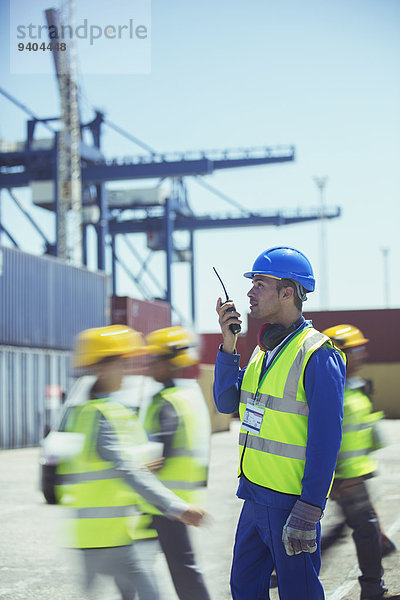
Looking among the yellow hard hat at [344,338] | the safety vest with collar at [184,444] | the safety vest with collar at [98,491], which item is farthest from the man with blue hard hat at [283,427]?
the yellow hard hat at [344,338]

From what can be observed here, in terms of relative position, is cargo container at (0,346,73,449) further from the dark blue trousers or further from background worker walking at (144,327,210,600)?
the dark blue trousers

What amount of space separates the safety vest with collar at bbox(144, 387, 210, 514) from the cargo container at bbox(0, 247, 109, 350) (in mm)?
17273

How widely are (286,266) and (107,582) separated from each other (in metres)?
1.44

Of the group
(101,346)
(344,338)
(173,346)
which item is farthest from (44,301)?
(101,346)

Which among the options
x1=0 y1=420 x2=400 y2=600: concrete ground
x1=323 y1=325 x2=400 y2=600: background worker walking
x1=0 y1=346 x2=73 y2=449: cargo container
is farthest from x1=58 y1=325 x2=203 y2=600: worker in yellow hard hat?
x1=0 y1=346 x2=73 y2=449: cargo container

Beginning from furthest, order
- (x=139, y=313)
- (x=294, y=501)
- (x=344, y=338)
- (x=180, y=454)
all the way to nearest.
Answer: (x=139, y=313)
(x=344, y=338)
(x=180, y=454)
(x=294, y=501)

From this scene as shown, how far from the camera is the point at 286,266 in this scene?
10.2 ft

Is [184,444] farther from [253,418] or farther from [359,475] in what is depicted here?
[359,475]

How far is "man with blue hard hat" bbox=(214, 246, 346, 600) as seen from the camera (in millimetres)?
2729

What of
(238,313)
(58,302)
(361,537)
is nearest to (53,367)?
(58,302)

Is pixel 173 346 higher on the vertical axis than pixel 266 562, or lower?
higher

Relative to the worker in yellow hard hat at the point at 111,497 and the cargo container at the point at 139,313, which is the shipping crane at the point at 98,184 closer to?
the cargo container at the point at 139,313

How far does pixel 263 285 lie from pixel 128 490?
3.16ft

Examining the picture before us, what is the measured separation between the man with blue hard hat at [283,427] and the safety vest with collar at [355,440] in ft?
6.33
